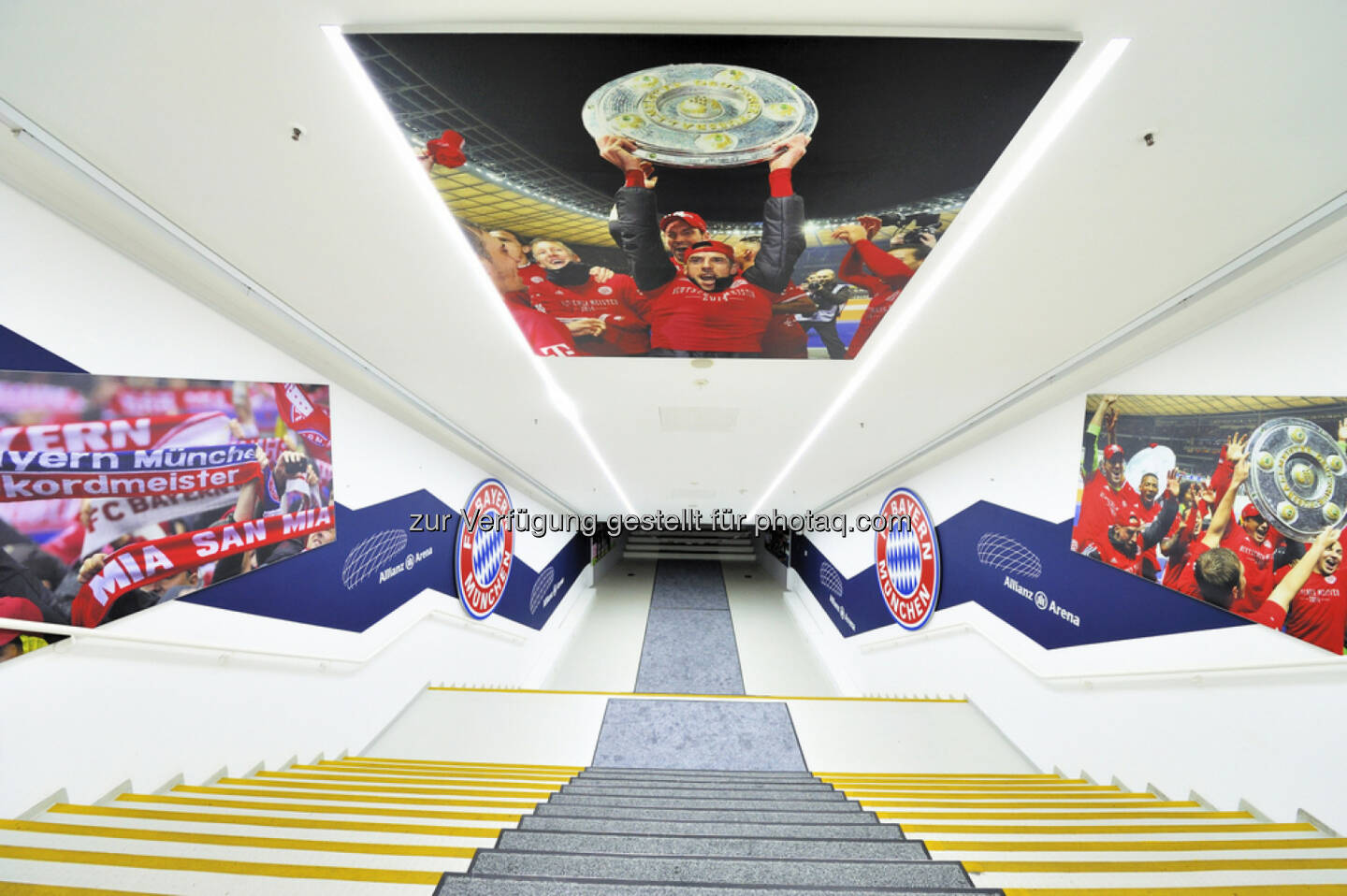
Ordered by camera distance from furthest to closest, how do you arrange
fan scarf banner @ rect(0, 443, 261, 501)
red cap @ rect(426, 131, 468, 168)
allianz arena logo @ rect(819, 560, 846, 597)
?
allianz arena logo @ rect(819, 560, 846, 597) < fan scarf banner @ rect(0, 443, 261, 501) < red cap @ rect(426, 131, 468, 168)

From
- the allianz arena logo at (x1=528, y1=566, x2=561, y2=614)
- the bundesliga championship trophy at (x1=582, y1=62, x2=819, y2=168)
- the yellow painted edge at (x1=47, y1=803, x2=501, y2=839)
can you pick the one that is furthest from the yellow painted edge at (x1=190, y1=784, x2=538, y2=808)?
the allianz arena logo at (x1=528, y1=566, x2=561, y2=614)

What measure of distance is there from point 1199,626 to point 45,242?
508 centimetres

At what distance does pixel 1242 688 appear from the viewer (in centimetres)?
222

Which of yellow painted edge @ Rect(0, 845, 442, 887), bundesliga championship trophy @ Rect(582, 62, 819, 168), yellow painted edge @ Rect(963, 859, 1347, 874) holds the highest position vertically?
bundesliga championship trophy @ Rect(582, 62, 819, 168)

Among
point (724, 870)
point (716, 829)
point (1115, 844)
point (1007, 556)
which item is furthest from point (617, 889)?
point (1007, 556)

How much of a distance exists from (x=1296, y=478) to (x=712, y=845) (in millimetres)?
2761

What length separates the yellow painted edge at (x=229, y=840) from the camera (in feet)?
5.10

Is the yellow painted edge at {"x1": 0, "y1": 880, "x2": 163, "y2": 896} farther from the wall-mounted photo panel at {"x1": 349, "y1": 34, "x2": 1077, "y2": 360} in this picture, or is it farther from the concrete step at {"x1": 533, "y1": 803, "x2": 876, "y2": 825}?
the wall-mounted photo panel at {"x1": 349, "y1": 34, "x2": 1077, "y2": 360}

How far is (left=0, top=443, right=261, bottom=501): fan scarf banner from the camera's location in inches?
63.7

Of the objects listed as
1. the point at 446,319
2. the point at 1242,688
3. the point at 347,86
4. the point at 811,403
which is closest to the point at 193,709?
the point at 446,319

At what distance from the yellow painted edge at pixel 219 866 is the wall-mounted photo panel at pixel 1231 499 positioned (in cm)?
340

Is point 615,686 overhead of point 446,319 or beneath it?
beneath

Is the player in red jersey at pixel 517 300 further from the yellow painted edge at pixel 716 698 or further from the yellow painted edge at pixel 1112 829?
the yellow painted edge at pixel 716 698

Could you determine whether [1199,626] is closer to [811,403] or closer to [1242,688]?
[1242,688]
